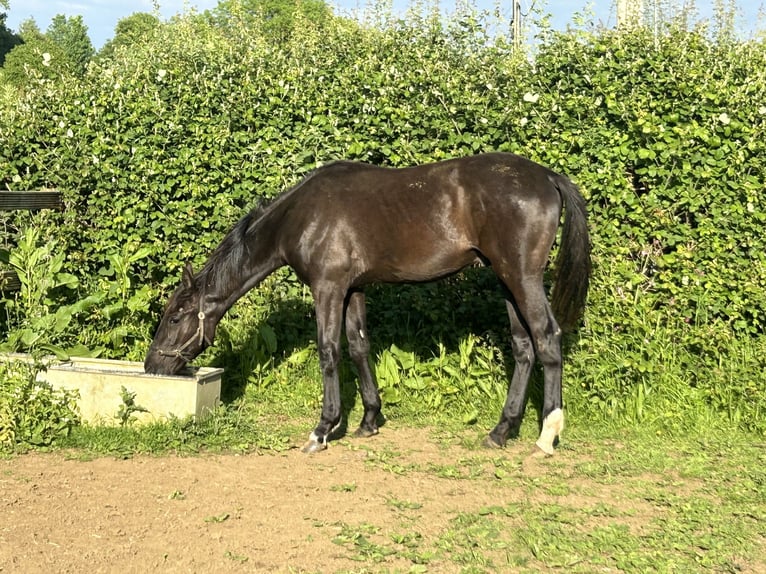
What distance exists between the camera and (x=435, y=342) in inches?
284

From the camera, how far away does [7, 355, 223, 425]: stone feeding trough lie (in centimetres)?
591

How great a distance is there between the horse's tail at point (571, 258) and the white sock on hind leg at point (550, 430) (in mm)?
728

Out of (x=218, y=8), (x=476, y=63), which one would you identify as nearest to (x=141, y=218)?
(x=476, y=63)

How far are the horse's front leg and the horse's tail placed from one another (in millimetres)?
1530

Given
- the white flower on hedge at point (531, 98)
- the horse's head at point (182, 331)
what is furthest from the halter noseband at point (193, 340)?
the white flower on hedge at point (531, 98)

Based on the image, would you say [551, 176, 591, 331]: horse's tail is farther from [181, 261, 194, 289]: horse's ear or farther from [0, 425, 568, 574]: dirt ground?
[181, 261, 194, 289]: horse's ear

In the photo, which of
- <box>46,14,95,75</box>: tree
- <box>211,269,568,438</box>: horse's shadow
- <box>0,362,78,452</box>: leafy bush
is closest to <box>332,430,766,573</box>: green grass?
<box>211,269,568,438</box>: horse's shadow

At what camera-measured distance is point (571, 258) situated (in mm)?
5738

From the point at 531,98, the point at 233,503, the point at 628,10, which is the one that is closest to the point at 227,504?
the point at 233,503

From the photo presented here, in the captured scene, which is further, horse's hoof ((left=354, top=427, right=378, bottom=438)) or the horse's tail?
horse's hoof ((left=354, top=427, right=378, bottom=438))

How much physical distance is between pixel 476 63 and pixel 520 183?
2234 mm

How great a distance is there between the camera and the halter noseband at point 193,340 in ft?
20.1

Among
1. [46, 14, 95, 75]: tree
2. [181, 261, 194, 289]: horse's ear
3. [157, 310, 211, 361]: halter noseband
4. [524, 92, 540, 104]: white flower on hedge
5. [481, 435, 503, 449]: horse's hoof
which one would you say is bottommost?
[481, 435, 503, 449]: horse's hoof

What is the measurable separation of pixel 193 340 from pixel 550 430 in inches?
105
